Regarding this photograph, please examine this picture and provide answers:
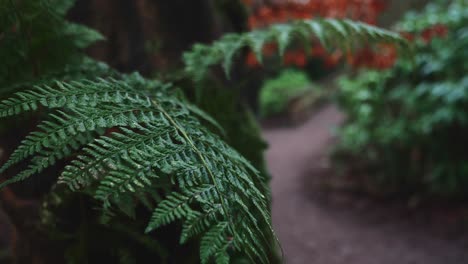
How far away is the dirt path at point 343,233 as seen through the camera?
3.13 m

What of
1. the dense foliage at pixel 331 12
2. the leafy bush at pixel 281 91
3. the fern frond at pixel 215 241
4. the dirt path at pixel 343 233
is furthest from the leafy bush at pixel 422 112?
the leafy bush at pixel 281 91

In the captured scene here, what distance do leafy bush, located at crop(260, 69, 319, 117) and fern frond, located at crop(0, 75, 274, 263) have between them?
10212 millimetres

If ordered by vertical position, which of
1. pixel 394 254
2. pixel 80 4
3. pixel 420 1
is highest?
pixel 420 1

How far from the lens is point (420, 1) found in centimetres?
729

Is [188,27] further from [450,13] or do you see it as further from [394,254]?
[450,13]

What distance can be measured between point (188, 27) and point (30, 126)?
3.81 ft

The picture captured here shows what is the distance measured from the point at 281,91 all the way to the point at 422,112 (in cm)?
813

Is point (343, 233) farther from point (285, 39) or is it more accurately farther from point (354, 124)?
point (285, 39)

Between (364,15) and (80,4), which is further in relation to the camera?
(364,15)

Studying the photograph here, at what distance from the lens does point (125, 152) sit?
2.91ft

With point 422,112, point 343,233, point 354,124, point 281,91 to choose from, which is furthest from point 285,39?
point 281,91

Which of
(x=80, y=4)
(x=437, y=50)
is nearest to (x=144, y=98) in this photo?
(x=80, y=4)

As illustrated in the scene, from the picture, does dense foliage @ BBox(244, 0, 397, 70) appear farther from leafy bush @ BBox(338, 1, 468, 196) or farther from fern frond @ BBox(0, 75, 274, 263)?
fern frond @ BBox(0, 75, 274, 263)

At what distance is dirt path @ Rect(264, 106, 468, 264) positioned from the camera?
3.13 metres
